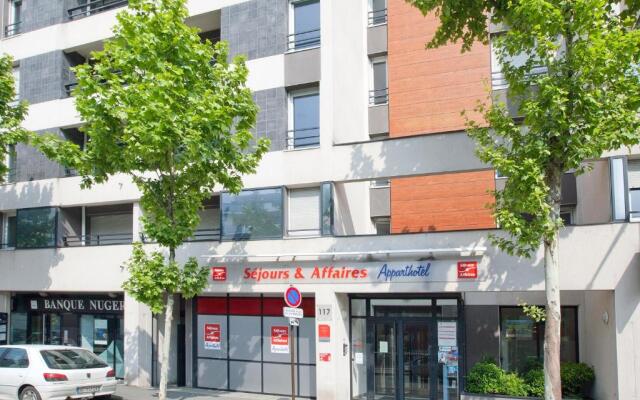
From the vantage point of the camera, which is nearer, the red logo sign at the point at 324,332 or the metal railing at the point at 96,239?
the red logo sign at the point at 324,332

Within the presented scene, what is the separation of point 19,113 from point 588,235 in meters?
16.4

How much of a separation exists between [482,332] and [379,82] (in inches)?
336

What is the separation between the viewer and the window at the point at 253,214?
17234 mm

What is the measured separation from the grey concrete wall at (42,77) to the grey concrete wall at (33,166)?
1.42 meters

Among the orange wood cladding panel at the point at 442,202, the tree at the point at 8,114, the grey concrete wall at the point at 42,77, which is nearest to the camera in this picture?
the tree at the point at 8,114

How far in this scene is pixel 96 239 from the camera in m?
21.4

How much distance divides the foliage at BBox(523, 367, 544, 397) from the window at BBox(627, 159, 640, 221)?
4.08 meters

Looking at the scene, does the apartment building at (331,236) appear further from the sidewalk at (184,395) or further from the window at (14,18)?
the sidewalk at (184,395)

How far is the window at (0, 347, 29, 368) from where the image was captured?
14.9 meters

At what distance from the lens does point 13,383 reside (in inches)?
580

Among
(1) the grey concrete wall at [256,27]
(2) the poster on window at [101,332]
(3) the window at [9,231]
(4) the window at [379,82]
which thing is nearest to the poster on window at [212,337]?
(2) the poster on window at [101,332]

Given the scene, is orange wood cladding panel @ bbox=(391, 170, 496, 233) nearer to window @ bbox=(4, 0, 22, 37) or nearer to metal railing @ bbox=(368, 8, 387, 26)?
metal railing @ bbox=(368, 8, 387, 26)

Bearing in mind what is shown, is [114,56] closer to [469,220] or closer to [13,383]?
[13,383]

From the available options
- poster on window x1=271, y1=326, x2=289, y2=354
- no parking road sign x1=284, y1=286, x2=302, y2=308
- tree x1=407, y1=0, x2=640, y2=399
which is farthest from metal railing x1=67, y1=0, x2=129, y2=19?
tree x1=407, y1=0, x2=640, y2=399
